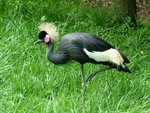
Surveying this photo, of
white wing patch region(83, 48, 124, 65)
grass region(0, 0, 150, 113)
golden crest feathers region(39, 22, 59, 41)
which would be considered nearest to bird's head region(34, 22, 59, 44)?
golden crest feathers region(39, 22, 59, 41)

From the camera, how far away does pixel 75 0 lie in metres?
8.41

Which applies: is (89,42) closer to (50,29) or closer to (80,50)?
(80,50)

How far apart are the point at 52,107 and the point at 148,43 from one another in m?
2.65

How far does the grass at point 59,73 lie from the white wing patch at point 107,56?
409 mm

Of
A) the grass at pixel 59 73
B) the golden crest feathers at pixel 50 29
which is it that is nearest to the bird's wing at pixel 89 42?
the golden crest feathers at pixel 50 29

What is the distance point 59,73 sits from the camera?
5.00m

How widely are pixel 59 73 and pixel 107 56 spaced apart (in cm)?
88

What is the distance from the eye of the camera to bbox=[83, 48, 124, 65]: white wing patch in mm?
4246

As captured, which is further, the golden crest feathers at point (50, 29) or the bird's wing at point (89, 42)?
the golden crest feathers at point (50, 29)

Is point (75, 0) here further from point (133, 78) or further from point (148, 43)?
point (133, 78)

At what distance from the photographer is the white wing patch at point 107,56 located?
13.9 ft

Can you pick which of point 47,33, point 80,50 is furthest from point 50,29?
point 80,50

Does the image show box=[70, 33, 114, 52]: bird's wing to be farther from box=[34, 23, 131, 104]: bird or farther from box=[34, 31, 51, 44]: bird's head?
box=[34, 31, 51, 44]: bird's head

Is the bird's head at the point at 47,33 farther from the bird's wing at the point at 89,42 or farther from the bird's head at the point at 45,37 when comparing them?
the bird's wing at the point at 89,42
